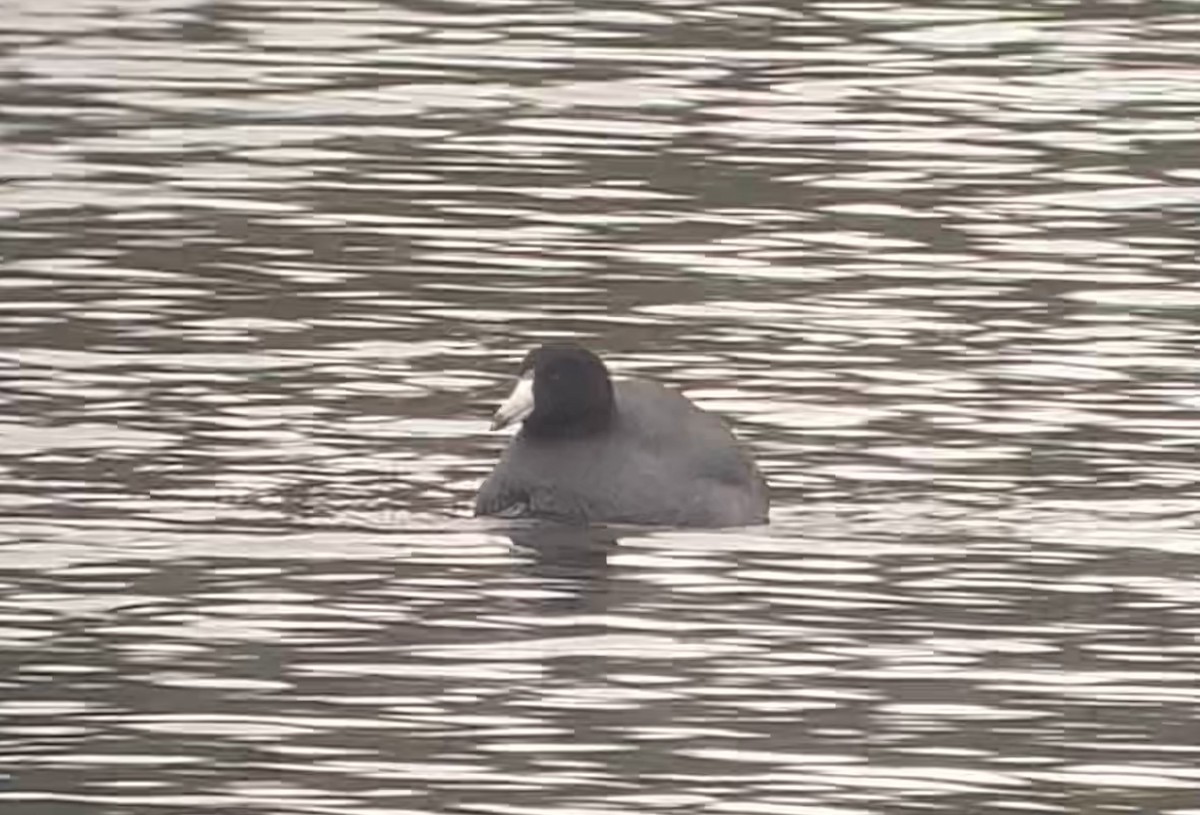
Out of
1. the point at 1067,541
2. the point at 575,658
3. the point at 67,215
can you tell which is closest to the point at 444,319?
the point at 67,215

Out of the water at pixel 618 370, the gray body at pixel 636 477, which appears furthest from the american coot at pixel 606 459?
the water at pixel 618 370

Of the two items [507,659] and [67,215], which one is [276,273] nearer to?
[67,215]

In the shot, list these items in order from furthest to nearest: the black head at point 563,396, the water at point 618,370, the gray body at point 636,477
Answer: the black head at point 563,396
the gray body at point 636,477
the water at point 618,370

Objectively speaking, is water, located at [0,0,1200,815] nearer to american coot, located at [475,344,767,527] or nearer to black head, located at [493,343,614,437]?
american coot, located at [475,344,767,527]

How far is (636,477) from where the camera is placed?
56.1 feet

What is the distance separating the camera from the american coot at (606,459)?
16922mm

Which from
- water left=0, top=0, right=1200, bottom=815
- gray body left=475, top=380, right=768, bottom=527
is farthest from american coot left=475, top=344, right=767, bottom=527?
water left=0, top=0, right=1200, bottom=815

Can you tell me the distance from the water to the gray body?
13 cm

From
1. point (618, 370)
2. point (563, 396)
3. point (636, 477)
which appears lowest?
point (618, 370)

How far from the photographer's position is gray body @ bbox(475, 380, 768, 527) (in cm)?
1688

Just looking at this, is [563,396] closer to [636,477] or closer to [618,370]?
[636,477]

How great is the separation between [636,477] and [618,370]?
84.9 inches

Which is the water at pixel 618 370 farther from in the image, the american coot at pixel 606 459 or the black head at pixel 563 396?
the black head at pixel 563 396

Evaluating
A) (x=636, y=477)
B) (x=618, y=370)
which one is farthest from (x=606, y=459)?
(x=618, y=370)
